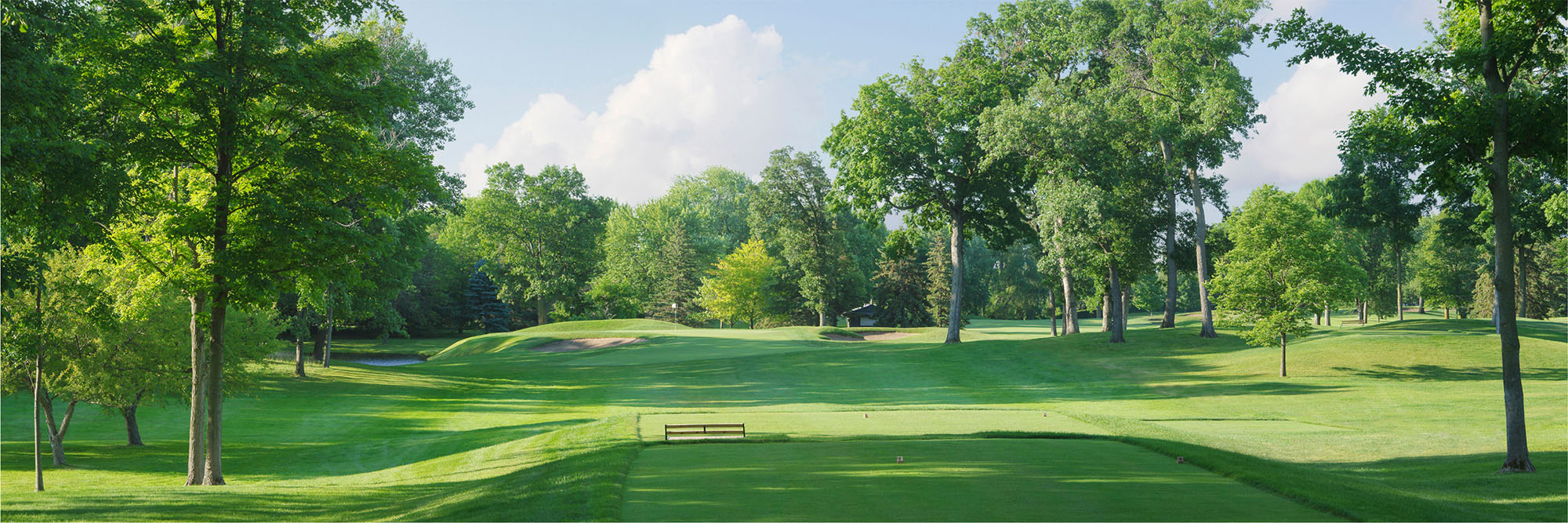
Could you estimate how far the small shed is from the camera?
91.4m

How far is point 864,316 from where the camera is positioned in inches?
3674

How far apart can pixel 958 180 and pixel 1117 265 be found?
918cm

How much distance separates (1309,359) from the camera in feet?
121

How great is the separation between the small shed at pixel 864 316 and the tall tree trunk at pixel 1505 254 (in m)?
76.3

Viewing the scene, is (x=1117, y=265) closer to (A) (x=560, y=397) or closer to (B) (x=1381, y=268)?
(A) (x=560, y=397)

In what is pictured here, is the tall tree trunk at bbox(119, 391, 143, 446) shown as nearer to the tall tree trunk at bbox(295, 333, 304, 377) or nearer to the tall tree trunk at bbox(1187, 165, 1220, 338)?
the tall tree trunk at bbox(295, 333, 304, 377)

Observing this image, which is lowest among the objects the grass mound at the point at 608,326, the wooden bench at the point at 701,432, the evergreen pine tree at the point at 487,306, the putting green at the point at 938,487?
the wooden bench at the point at 701,432

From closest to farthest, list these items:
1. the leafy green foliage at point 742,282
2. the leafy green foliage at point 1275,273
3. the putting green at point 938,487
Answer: the putting green at point 938,487 → the leafy green foliage at point 1275,273 → the leafy green foliage at point 742,282

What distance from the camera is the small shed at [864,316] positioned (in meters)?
91.4

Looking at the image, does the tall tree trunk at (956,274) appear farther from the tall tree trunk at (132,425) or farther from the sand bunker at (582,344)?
the tall tree trunk at (132,425)

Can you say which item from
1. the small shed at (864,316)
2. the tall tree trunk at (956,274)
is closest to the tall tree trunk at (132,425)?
the tall tree trunk at (956,274)

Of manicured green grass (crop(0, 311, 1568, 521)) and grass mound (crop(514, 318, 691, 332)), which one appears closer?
manicured green grass (crop(0, 311, 1568, 521))

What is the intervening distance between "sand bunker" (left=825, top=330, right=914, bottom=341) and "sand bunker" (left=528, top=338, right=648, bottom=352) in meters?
14.6

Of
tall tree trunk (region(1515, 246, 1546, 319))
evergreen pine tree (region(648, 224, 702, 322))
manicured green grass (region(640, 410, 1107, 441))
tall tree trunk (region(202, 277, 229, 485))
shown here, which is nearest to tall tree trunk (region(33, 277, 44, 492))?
tall tree trunk (region(202, 277, 229, 485))
